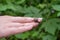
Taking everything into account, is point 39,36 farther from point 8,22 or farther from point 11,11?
point 8,22

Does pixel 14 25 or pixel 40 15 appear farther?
pixel 40 15

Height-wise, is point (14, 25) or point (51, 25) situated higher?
point (14, 25)

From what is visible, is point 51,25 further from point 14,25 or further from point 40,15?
point 14,25

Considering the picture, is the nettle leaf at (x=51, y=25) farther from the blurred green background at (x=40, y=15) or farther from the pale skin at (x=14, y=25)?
the pale skin at (x=14, y=25)

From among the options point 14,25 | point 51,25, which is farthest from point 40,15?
point 14,25

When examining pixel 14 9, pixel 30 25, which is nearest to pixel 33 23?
pixel 30 25

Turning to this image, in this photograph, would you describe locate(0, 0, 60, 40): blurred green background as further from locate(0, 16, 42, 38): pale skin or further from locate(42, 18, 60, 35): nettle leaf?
locate(0, 16, 42, 38): pale skin

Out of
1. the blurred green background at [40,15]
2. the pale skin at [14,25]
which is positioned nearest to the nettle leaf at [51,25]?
the blurred green background at [40,15]
